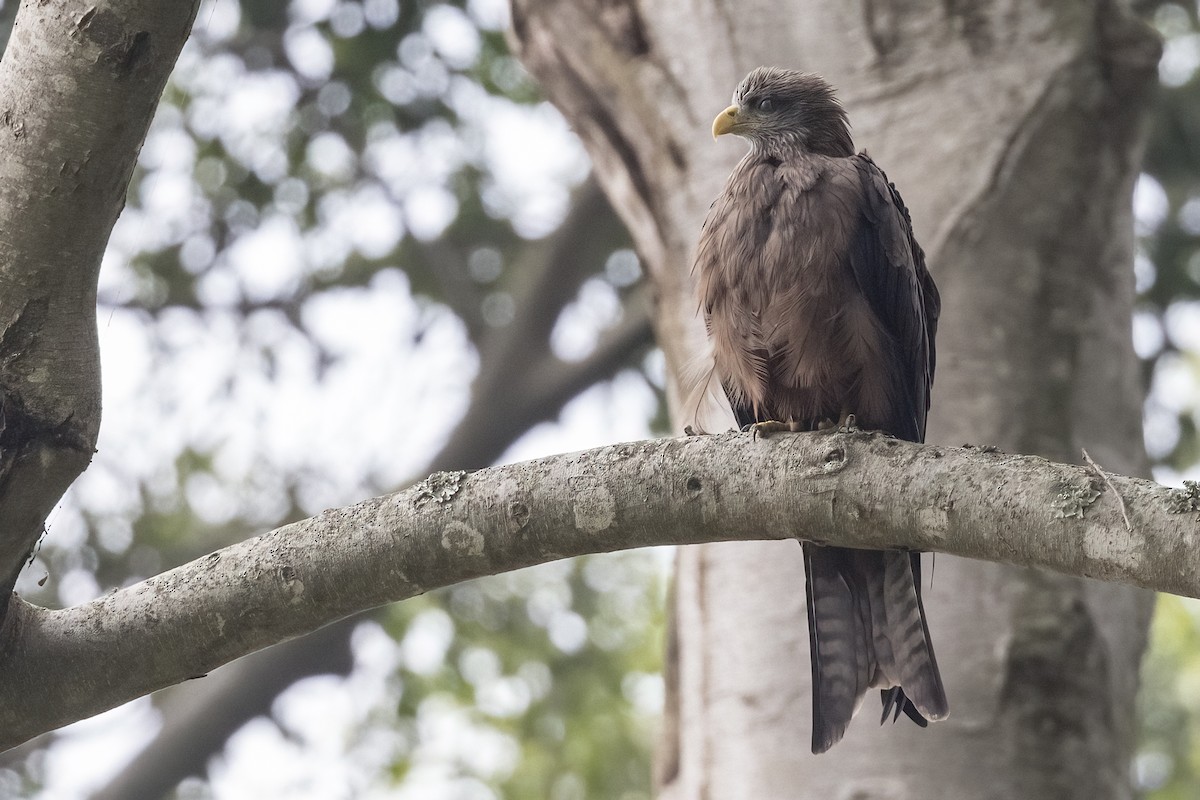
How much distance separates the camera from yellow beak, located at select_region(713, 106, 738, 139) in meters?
3.89

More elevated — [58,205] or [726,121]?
[726,121]

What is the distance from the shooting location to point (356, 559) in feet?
7.31

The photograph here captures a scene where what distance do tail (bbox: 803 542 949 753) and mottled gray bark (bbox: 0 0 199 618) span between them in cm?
178

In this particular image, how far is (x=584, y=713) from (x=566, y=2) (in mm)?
3837

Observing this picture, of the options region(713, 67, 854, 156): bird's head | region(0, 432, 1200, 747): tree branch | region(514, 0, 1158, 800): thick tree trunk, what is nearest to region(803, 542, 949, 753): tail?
region(514, 0, 1158, 800): thick tree trunk

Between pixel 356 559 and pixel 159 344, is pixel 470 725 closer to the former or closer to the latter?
pixel 159 344

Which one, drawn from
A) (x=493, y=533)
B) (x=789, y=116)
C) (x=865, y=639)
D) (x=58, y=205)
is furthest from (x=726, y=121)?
(x=58, y=205)

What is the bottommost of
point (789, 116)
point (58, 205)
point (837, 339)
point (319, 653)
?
point (319, 653)

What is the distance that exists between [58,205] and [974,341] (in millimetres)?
2694

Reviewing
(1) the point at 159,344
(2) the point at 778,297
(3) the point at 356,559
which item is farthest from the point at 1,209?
(1) the point at 159,344

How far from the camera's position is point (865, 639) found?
3.09 meters

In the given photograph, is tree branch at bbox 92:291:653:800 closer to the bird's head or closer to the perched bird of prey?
the bird's head

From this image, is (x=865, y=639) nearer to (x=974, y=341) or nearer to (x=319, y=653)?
(x=974, y=341)

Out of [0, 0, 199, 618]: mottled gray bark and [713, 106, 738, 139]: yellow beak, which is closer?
[0, 0, 199, 618]: mottled gray bark
